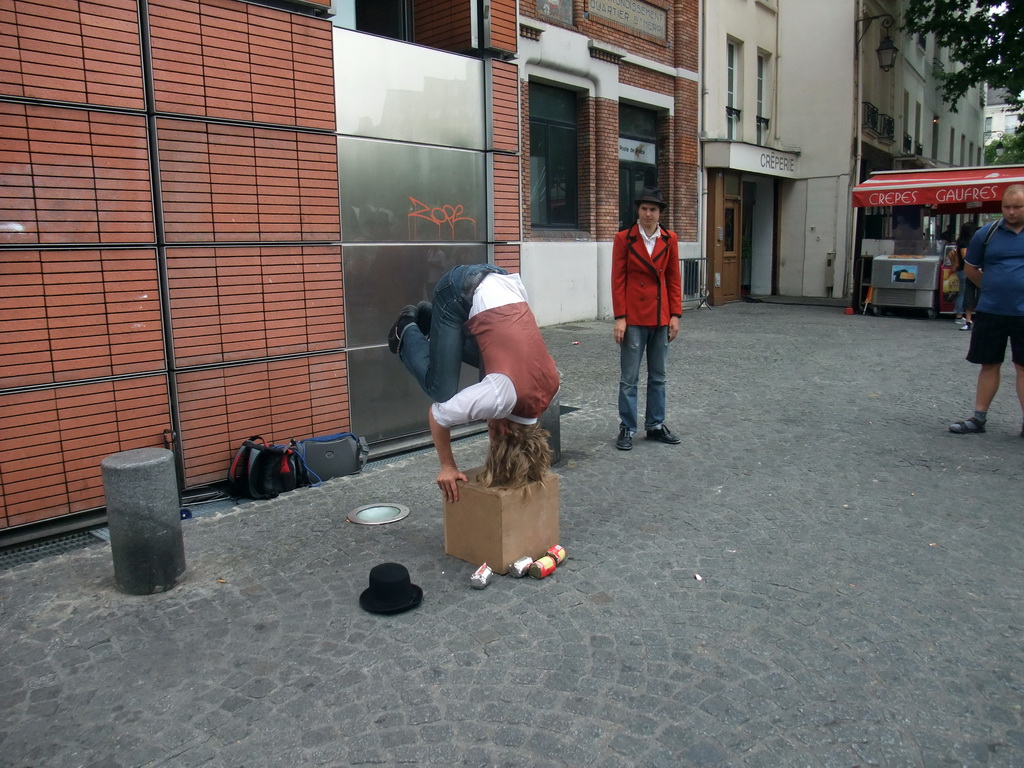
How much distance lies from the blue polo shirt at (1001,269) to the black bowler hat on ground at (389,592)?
537cm

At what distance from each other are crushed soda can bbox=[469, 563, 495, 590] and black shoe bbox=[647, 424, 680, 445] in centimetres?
294

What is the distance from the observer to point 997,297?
641 centimetres

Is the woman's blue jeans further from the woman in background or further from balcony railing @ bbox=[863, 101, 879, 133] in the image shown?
balcony railing @ bbox=[863, 101, 879, 133]

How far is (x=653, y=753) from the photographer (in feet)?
8.64

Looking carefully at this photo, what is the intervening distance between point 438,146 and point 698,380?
14.2 feet

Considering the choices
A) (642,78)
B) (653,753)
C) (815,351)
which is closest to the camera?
(653,753)

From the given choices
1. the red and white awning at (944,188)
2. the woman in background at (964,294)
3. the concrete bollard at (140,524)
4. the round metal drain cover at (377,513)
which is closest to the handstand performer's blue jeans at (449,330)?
the round metal drain cover at (377,513)

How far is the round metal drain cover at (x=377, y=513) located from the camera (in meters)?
4.80

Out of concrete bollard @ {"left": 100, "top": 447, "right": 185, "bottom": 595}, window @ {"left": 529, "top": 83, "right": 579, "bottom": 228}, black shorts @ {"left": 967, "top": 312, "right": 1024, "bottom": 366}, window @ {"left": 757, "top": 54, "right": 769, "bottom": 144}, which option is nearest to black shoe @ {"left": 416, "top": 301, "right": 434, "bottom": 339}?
concrete bollard @ {"left": 100, "top": 447, "right": 185, "bottom": 595}

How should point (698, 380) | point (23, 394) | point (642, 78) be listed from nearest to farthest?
point (23, 394) < point (698, 380) < point (642, 78)

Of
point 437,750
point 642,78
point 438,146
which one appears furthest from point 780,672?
point 642,78

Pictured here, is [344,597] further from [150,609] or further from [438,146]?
[438,146]

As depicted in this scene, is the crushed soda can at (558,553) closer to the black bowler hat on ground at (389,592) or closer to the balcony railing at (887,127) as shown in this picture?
the black bowler hat on ground at (389,592)

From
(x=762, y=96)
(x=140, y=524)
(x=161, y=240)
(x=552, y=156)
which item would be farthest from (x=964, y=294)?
(x=140, y=524)
